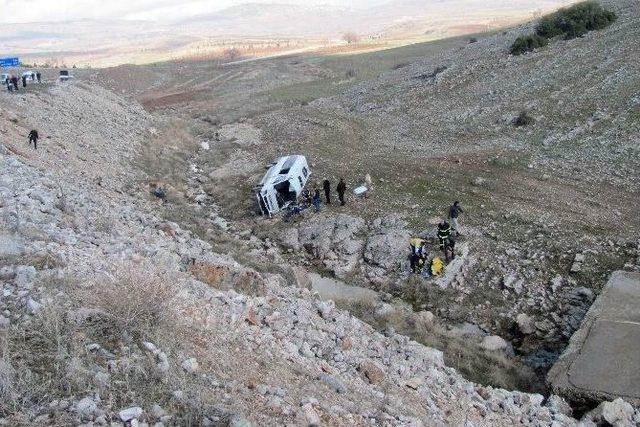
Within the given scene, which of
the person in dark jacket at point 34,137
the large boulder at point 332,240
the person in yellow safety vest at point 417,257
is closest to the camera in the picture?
the person in yellow safety vest at point 417,257

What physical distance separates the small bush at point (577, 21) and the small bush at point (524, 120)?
48.5 feet

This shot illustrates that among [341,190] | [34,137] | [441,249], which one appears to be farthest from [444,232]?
[34,137]

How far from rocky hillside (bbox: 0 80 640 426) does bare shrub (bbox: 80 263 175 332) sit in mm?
15

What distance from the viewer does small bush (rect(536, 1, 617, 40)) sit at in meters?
37.2

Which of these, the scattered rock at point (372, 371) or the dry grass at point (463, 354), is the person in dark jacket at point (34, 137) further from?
the scattered rock at point (372, 371)

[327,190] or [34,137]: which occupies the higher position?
[34,137]

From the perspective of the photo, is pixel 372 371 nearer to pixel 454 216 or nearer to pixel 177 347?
pixel 177 347

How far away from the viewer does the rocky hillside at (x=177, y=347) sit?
583 centimetres

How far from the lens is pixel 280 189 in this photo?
20.2 m

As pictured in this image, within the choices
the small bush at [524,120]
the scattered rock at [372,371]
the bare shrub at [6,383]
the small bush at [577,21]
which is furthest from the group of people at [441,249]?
the small bush at [577,21]

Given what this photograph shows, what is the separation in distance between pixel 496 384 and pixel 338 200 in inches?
408

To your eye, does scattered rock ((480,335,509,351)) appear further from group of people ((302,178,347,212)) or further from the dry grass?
group of people ((302,178,347,212))

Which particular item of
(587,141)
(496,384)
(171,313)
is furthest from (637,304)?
(587,141)

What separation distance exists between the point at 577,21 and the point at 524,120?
54.6 ft
